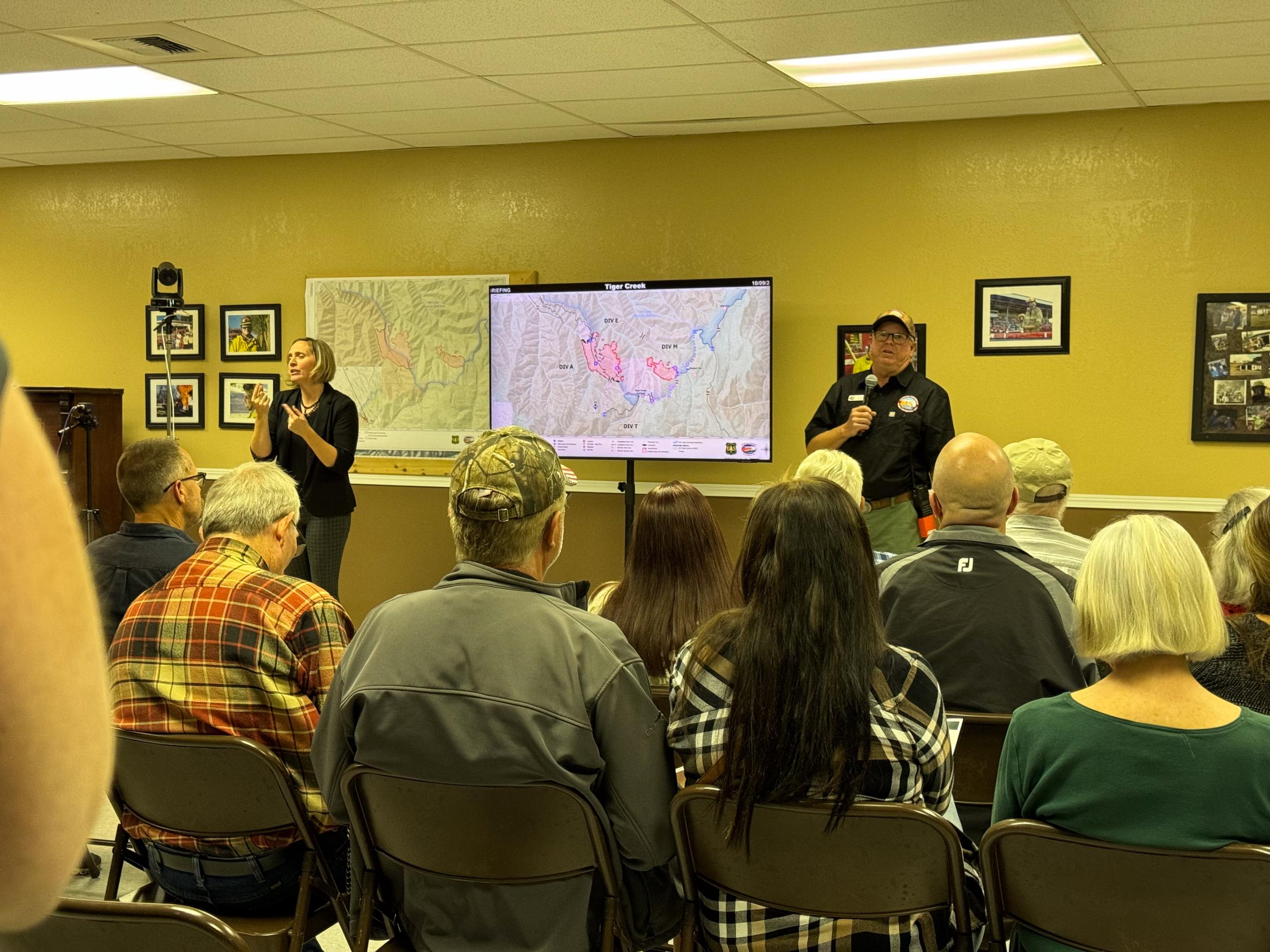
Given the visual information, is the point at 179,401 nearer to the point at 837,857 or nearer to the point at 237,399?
the point at 237,399

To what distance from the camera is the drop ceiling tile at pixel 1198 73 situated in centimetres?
485

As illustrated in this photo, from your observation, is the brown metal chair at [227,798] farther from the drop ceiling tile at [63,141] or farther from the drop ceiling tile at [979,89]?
the drop ceiling tile at [63,141]

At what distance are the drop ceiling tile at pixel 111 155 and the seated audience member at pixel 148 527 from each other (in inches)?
174

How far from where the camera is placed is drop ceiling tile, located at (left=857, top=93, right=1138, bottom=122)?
5.58 meters

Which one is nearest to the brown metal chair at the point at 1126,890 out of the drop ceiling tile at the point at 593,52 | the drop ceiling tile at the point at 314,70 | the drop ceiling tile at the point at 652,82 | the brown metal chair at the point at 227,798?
the brown metal chair at the point at 227,798

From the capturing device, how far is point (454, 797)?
1929 millimetres

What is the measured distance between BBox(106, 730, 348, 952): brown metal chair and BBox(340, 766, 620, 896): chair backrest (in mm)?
328

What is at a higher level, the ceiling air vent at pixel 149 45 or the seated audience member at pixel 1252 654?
the ceiling air vent at pixel 149 45

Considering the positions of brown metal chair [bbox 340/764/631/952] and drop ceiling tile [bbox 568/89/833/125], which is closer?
brown metal chair [bbox 340/764/631/952]

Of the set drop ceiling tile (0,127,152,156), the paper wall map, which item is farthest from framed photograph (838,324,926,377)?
drop ceiling tile (0,127,152,156)

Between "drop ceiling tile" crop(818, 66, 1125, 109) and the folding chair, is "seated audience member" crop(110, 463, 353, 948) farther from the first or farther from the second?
"drop ceiling tile" crop(818, 66, 1125, 109)

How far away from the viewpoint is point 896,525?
566 centimetres

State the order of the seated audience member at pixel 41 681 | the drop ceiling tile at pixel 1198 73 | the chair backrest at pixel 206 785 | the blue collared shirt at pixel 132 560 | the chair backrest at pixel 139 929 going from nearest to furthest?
the seated audience member at pixel 41 681, the chair backrest at pixel 139 929, the chair backrest at pixel 206 785, the blue collared shirt at pixel 132 560, the drop ceiling tile at pixel 1198 73

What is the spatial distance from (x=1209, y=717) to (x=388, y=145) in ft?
19.9
